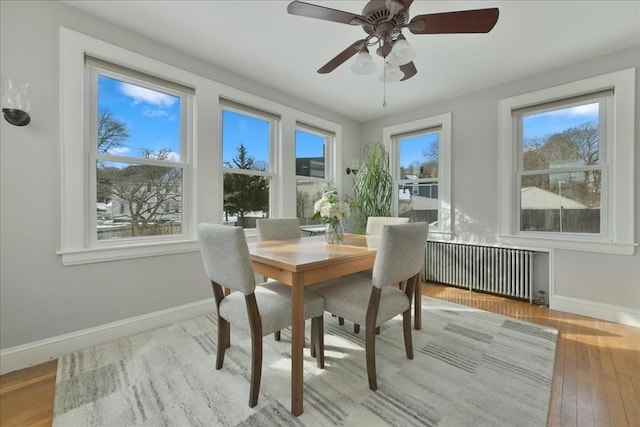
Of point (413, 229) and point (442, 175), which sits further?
point (442, 175)

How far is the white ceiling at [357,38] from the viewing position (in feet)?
6.40

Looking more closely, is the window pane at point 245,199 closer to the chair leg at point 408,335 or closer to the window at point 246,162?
the window at point 246,162

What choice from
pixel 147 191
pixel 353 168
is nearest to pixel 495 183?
pixel 353 168

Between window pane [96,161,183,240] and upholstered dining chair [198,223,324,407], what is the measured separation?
1191mm

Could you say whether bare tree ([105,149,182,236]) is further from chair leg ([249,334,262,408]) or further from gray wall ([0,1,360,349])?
chair leg ([249,334,262,408])

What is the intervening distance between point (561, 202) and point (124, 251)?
171 inches

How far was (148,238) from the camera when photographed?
7.91ft

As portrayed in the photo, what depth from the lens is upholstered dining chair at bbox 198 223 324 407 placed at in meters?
1.40

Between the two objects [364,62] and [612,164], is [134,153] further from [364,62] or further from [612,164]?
[612,164]

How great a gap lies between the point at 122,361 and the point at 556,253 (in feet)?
13.3

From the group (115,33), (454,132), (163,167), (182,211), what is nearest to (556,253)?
(454,132)

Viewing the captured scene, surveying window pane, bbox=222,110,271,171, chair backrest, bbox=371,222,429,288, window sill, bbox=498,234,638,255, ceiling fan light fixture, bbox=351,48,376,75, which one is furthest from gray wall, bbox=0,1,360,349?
window sill, bbox=498,234,638,255

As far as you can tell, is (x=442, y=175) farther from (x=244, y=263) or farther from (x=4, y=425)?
(x=4, y=425)

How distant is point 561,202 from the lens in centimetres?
291
